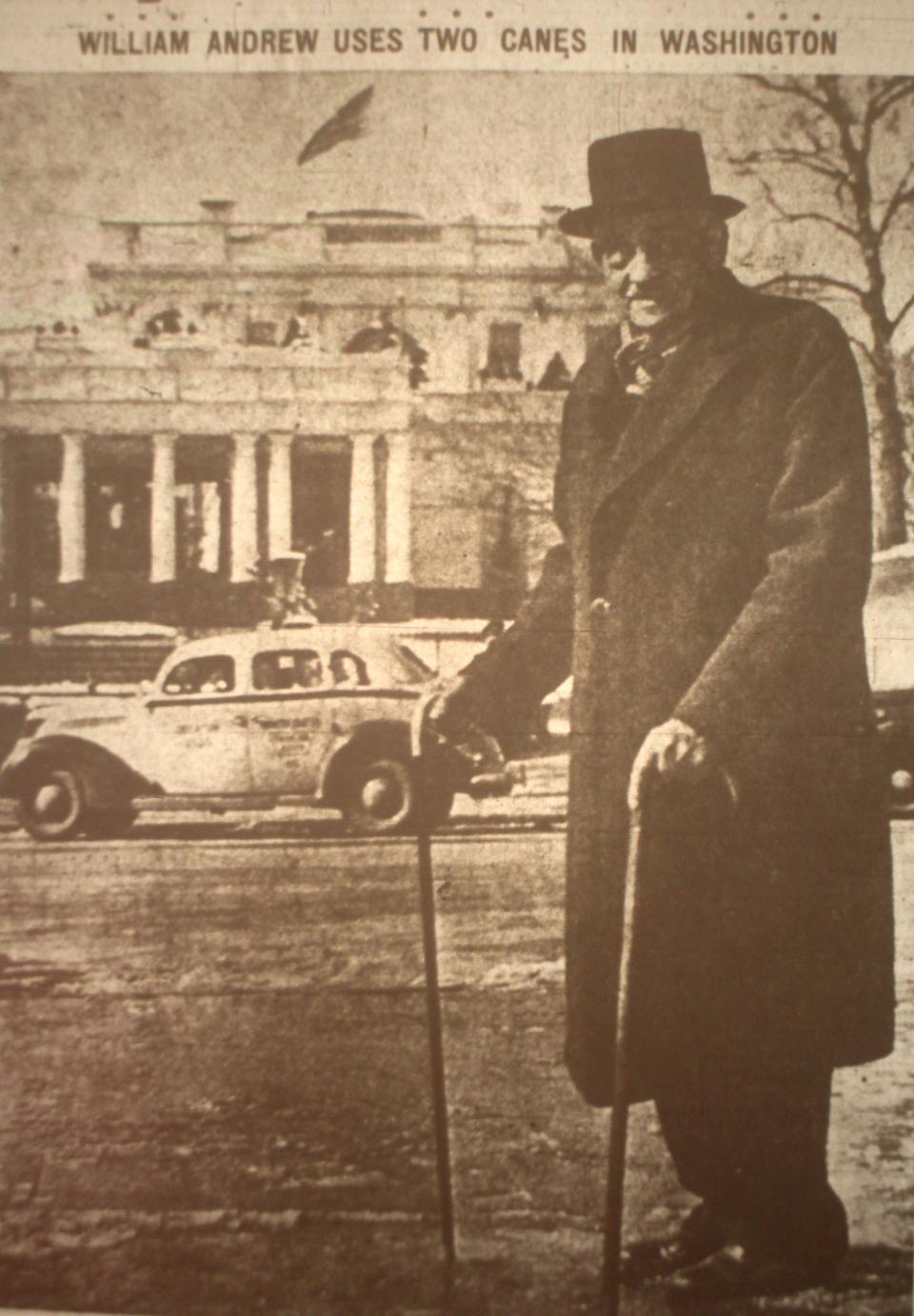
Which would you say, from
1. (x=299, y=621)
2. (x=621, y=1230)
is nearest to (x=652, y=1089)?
(x=621, y=1230)

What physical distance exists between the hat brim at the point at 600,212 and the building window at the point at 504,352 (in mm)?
208

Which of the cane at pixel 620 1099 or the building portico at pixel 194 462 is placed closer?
the cane at pixel 620 1099

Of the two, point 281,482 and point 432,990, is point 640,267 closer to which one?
point 281,482

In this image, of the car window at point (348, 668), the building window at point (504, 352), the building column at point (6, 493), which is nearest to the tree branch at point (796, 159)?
the building window at point (504, 352)

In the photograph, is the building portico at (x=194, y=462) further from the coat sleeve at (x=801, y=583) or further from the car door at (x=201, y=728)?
the coat sleeve at (x=801, y=583)

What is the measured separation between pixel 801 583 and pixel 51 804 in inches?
58.4

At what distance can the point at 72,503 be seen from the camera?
7.62 feet

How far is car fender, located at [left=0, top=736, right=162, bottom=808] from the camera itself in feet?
7.61

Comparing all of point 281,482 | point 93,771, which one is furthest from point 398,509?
point 93,771

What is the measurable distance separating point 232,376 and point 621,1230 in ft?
5.80

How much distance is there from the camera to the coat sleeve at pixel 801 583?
216cm

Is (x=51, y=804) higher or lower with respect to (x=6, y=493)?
lower

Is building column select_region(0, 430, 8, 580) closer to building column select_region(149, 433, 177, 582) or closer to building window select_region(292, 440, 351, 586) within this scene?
building column select_region(149, 433, 177, 582)

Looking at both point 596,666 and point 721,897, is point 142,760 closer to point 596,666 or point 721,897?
point 596,666
